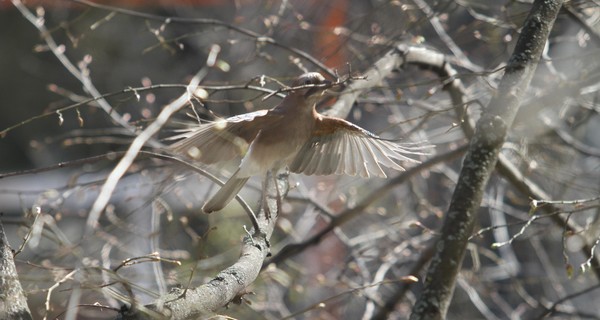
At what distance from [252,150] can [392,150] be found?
666 millimetres

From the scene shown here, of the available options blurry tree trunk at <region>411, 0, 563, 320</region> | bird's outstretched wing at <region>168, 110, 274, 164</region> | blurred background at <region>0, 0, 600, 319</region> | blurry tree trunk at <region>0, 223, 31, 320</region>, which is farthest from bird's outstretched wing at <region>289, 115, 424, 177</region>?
blurry tree trunk at <region>0, 223, 31, 320</region>

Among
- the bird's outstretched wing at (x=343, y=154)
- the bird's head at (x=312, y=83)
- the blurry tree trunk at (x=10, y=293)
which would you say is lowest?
the blurry tree trunk at (x=10, y=293)

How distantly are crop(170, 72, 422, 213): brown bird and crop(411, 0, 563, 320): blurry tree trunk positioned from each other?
13.4 inches

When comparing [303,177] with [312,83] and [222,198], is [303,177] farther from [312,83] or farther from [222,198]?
[312,83]

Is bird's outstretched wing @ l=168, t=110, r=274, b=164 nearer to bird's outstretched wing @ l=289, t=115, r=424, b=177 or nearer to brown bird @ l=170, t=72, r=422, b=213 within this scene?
brown bird @ l=170, t=72, r=422, b=213

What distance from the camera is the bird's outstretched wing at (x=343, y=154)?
3.24m

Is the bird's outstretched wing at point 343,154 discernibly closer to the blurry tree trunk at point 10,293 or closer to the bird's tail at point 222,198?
the bird's tail at point 222,198

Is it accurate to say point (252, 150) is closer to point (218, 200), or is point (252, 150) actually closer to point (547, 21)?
point (218, 200)

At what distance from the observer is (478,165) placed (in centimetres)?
252

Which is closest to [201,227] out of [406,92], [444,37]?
[406,92]

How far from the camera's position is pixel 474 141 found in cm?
257

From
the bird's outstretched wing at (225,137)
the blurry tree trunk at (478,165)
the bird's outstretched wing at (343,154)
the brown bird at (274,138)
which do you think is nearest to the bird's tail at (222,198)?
the brown bird at (274,138)

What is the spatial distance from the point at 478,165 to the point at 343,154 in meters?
0.91

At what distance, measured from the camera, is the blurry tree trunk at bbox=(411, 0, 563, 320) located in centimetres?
237
